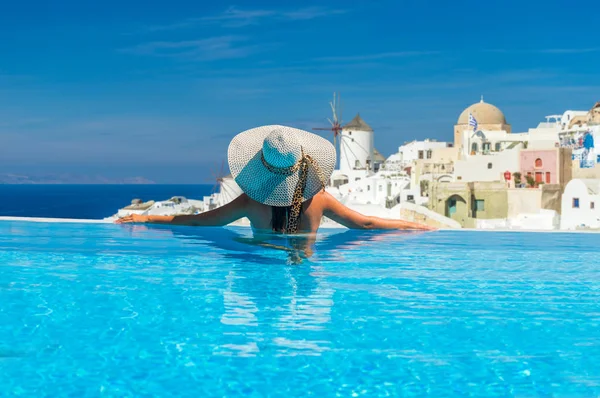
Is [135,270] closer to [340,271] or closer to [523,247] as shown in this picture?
[340,271]

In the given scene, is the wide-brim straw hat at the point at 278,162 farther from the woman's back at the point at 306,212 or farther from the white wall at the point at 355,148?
the white wall at the point at 355,148

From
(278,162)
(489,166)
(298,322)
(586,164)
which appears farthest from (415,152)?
(298,322)

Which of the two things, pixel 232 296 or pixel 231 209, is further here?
pixel 231 209

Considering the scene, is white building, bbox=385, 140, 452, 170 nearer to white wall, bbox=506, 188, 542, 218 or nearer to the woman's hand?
white wall, bbox=506, 188, 542, 218

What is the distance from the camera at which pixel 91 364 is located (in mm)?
4918

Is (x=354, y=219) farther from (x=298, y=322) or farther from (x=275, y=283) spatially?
(x=298, y=322)

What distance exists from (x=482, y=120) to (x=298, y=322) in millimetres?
55815

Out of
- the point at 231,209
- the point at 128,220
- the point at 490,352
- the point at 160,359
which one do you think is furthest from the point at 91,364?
the point at 128,220

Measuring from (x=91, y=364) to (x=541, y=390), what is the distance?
302cm

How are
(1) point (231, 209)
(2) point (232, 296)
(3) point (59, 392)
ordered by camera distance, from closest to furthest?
(3) point (59, 392)
(2) point (232, 296)
(1) point (231, 209)

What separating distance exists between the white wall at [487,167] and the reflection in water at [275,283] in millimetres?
31304

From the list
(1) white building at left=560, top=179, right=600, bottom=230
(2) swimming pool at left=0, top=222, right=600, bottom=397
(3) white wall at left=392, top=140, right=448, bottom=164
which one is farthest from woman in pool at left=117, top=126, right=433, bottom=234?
(3) white wall at left=392, top=140, right=448, bottom=164

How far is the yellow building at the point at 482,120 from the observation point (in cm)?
5884

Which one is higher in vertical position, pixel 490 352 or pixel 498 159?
pixel 498 159
